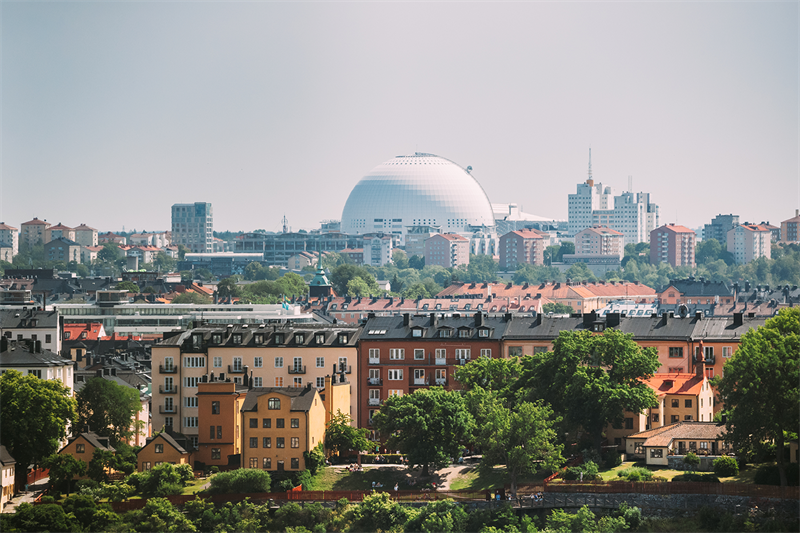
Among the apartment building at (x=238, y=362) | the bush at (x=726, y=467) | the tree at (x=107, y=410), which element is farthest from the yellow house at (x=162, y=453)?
the bush at (x=726, y=467)

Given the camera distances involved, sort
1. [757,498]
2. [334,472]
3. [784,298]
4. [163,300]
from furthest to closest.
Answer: [784,298], [163,300], [334,472], [757,498]

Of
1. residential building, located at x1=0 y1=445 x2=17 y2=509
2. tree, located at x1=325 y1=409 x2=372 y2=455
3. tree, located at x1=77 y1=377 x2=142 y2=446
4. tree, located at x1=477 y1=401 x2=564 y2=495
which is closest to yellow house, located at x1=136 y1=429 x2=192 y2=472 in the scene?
tree, located at x1=77 y1=377 x2=142 y2=446

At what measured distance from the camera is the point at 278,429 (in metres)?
70.0

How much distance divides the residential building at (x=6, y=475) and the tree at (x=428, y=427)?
1821 cm

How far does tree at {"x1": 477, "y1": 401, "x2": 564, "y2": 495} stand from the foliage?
34.2 ft

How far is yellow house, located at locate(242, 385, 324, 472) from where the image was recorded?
228 feet

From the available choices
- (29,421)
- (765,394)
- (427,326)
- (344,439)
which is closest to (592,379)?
(765,394)

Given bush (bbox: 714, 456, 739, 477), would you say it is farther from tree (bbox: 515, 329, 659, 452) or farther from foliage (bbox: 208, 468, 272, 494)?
foliage (bbox: 208, 468, 272, 494)

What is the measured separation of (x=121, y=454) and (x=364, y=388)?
52.6 ft

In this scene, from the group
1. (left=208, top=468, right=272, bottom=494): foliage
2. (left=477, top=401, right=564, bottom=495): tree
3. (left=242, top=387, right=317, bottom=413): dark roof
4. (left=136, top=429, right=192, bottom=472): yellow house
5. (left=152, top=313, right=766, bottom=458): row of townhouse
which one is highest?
(left=152, top=313, right=766, bottom=458): row of townhouse

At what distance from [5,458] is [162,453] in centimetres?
767

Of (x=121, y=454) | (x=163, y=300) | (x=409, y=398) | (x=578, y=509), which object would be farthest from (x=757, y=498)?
(x=163, y=300)

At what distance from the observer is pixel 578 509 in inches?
2411

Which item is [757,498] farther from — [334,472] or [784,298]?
[784,298]
